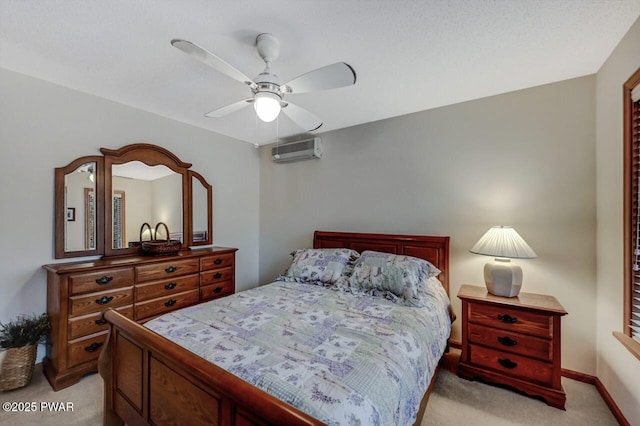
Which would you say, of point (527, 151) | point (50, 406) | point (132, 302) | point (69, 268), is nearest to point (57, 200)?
point (69, 268)

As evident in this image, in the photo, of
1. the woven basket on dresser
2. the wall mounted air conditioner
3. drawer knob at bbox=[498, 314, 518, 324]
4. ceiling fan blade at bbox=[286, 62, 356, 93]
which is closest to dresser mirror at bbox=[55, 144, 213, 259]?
the woven basket on dresser

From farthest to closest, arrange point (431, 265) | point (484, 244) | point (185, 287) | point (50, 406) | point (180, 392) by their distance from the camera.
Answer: point (185, 287)
point (431, 265)
point (484, 244)
point (50, 406)
point (180, 392)

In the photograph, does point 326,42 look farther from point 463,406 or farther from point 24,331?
point 24,331

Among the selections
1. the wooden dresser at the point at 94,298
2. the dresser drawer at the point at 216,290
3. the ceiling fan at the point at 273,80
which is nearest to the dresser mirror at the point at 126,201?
the wooden dresser at the point at 94,298

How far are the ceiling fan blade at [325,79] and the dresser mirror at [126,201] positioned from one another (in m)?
2.14

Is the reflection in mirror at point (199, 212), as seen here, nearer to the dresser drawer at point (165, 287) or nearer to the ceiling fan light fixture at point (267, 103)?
the dresser drawer at point (165, 287)

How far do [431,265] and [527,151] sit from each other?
4.38 feet

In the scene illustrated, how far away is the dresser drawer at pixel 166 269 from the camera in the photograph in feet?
8.39

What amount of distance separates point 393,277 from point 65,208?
120 inches

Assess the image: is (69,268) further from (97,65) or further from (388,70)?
(388,70)

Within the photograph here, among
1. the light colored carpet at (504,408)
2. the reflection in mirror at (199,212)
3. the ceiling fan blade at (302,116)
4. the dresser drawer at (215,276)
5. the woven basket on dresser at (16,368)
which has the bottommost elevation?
the light colored carpet at (504,408)

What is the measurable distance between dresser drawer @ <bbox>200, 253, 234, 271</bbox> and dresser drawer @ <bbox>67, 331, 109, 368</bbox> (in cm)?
105

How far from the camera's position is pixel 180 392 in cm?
125

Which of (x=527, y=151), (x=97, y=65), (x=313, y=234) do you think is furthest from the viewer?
(x=313, y=234)
